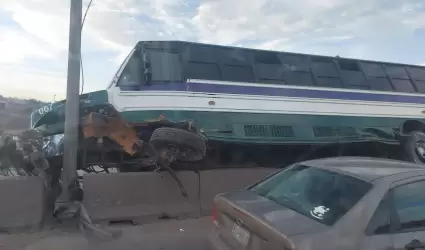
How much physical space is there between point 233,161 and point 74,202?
3.20 meters

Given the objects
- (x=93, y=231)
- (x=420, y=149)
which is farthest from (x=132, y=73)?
(x=420, y=149)

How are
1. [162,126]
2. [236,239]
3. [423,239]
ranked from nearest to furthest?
[423,239] < [236,239] < [162,126]

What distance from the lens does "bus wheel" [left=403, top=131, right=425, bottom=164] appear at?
30.5ft

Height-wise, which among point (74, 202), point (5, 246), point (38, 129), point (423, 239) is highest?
point (38, 129)

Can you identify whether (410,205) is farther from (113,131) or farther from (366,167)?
(113,131)

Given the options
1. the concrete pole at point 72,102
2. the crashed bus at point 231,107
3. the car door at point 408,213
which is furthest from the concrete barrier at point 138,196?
the car door at point 408,213

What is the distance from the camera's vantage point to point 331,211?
3383mm

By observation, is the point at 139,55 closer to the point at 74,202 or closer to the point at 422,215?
the point at 74,202

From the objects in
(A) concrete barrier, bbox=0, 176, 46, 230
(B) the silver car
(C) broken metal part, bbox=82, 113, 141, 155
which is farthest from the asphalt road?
(B) the silver car

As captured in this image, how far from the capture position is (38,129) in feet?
24.3

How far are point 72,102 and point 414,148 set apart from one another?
7.26 metres

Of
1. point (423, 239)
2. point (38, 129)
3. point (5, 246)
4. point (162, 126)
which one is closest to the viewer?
point (423, 239)

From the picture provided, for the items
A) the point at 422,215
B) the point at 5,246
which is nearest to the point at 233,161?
the point at 5,246

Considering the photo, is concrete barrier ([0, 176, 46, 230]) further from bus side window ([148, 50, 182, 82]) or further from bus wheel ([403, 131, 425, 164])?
bus wheel ([403, 131, 425, 164])
